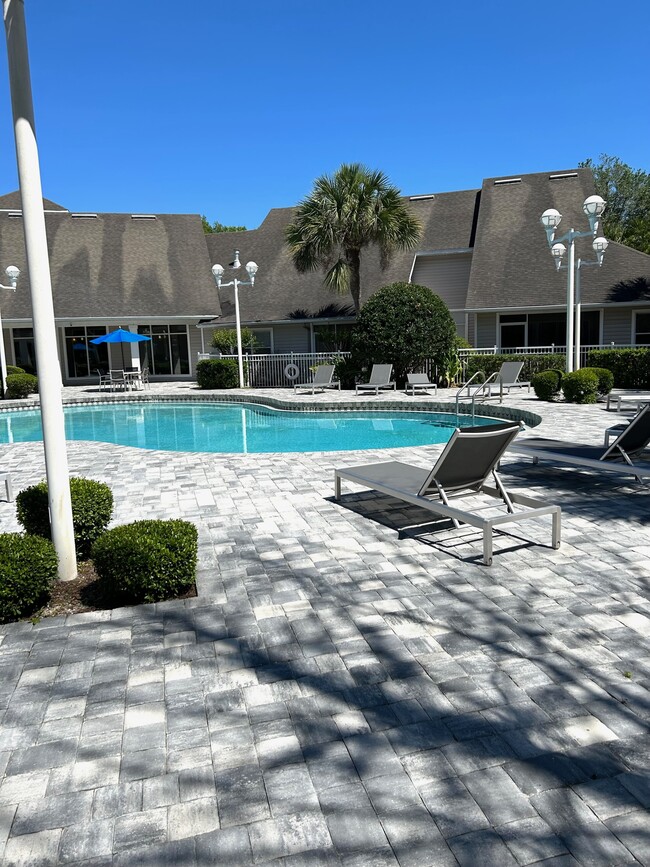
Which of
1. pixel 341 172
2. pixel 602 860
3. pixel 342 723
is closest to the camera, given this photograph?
pixel 602 860

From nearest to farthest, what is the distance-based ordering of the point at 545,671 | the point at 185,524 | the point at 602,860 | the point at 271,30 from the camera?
the point at 602,860, the point at 545,671, the point at 185,524, the point at 271,30

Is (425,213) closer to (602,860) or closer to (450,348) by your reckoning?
(450,348)

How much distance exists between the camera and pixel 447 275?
27.8 m

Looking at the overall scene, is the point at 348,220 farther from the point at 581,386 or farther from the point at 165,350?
the point at 165,350

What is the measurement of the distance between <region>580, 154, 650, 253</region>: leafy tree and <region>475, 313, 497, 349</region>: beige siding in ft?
90.0

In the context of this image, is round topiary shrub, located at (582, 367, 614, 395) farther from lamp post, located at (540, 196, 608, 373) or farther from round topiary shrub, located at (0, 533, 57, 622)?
round topiary shrub, located at (0, 533, 57, 622)

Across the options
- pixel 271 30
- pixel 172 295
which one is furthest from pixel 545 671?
pixel 172 295

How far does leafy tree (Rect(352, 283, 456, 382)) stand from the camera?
21.1m

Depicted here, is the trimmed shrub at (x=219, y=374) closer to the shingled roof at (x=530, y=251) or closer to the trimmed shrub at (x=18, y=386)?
the trimmed shrub at (x=18, y=386)

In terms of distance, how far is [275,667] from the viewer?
3.60 meters

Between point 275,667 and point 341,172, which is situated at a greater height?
point 341,172

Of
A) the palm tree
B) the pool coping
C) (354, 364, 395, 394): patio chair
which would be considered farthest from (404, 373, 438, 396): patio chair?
the palm tree

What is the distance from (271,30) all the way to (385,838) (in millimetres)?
12857

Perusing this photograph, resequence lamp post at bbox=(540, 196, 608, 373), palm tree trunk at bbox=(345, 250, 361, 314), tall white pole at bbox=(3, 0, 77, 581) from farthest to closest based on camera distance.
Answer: palm tree trunk at bbox=(345, 250, 361, 314)
lamp post at bbox=(540, 196, 608, 373)
tall white pole at bbox=(3, 0, 77, 581)
